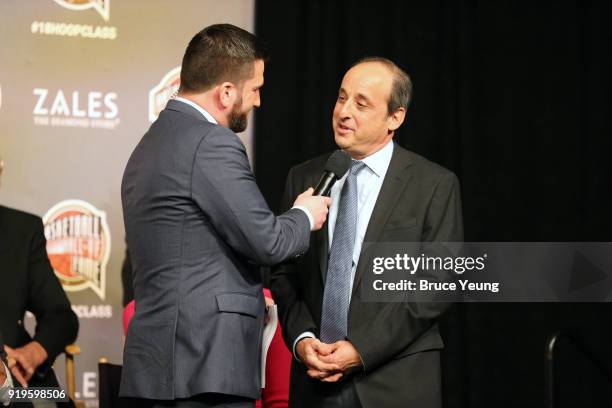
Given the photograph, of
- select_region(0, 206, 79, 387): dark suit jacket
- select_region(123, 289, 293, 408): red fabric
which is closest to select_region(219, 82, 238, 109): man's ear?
select_region(123, 289, 293, 408): red fabric

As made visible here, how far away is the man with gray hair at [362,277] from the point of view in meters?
2.65

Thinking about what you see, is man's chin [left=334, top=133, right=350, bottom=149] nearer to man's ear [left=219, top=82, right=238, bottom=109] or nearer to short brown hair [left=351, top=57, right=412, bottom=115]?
short brown hair [left=351, top=57, right=412, bottom=115]

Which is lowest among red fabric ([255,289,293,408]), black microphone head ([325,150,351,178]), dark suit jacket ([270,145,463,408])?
red fabric ([255,289,293,408])

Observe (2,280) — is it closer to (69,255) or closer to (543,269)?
(69,255)

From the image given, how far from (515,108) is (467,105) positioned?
0.34 meters

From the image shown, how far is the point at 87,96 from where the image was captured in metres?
4.29

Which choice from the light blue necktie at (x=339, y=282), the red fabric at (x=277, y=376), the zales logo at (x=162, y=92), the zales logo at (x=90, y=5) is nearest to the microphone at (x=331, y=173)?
the light blue necktie at (x=339, y=282)

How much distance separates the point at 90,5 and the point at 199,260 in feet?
7.94

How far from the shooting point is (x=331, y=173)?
2.63 metres

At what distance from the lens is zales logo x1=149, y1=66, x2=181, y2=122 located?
4383 millimetres

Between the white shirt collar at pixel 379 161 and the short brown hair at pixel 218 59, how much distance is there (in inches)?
22.8

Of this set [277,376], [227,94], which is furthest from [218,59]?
[277,376]

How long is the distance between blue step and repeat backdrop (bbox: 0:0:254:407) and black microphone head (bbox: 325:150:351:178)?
1946mm

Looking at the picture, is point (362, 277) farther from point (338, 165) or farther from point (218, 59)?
point (218, 59)
